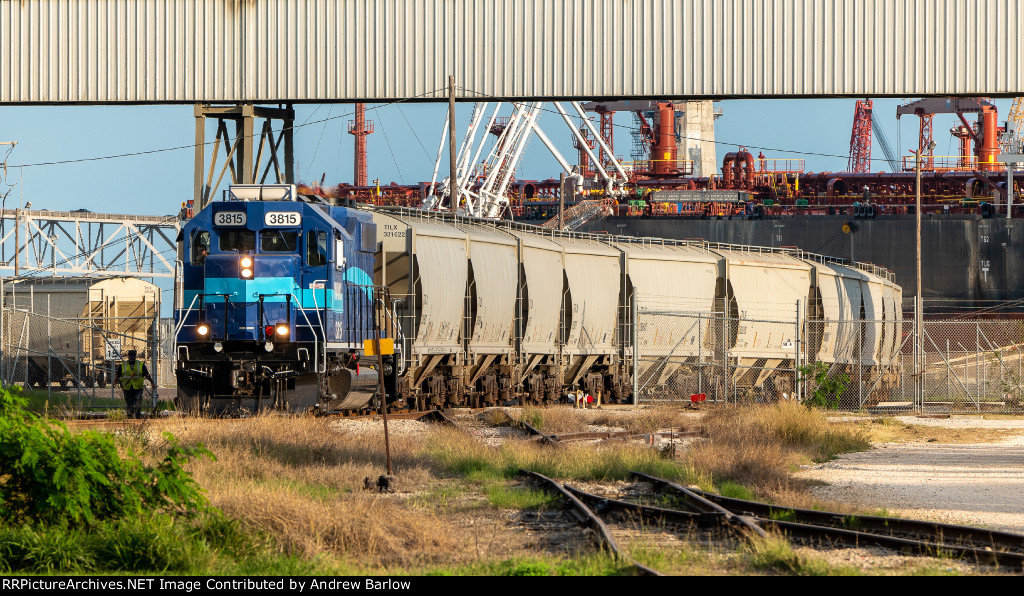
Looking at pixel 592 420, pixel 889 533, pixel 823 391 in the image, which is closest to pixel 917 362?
pixel 823 391

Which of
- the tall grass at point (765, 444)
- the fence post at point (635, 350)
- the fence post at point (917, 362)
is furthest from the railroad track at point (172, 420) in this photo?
the fence post at point (917, 362)

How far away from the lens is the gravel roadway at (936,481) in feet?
39.8

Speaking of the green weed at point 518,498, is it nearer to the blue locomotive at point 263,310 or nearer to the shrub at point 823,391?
the blue locomotive at point 263,310

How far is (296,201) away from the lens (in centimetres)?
1978

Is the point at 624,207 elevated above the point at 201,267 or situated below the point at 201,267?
above

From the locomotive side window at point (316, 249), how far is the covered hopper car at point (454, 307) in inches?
1.0

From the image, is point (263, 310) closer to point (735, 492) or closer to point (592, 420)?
point (592, 420)

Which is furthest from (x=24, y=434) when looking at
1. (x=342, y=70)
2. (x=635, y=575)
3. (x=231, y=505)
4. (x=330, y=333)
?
(x=342, y=70)

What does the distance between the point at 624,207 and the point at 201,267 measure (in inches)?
2702

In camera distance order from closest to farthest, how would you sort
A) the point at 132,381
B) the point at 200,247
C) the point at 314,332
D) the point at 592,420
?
the point at 314,332 < the point at 200,247 < the point at 132,381 < the point at 592,420

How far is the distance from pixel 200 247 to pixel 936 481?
1248cm

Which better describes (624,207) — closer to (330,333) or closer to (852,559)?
(330,333)

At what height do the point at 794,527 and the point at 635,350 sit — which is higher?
the point at 635,350

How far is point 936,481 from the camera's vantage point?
15219 mm
